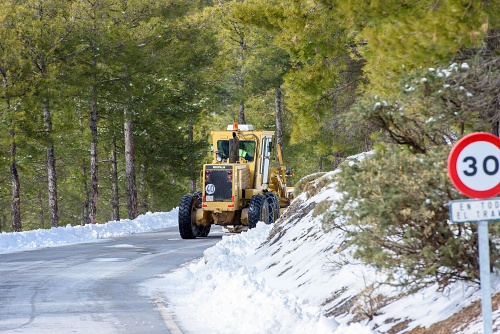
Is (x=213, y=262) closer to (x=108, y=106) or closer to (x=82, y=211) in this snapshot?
(x=108, y=106)

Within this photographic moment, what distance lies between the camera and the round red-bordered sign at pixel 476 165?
644 cm

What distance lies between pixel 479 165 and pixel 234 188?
1949 cm

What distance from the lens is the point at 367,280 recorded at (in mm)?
10133

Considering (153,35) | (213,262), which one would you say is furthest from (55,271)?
(153,35)

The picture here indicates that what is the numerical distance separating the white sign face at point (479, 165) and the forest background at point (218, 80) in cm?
184

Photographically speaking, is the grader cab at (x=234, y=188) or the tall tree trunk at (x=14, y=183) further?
the tall tree trunk at (x=14, y=183)

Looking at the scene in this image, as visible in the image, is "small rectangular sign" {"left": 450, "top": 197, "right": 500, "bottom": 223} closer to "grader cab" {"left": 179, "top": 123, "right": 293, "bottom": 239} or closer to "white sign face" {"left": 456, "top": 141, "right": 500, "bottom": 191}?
"white sign face" {"left": 456, "top": 141, "right": 500, "bottom": 191}

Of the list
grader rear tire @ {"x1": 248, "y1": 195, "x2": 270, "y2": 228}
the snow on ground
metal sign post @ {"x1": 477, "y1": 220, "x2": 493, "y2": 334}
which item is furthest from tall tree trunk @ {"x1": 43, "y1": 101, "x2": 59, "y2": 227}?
metal sign post @ {"x1": 477, "y1": 220, "x2": 493, "y2": 334}

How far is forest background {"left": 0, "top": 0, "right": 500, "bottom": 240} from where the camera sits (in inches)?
353

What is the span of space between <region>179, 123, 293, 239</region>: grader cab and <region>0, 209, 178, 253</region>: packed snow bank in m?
3.83

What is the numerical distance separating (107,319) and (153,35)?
2618 centimetres

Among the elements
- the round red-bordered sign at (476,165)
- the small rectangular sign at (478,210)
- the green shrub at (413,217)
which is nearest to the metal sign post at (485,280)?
the small rectangular sign at (478,210)

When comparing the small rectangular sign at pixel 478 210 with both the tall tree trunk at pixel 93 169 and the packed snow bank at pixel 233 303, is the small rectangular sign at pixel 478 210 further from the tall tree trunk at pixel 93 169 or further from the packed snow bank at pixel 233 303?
the tall tree trunk at pixel 93 169

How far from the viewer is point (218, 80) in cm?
4484
